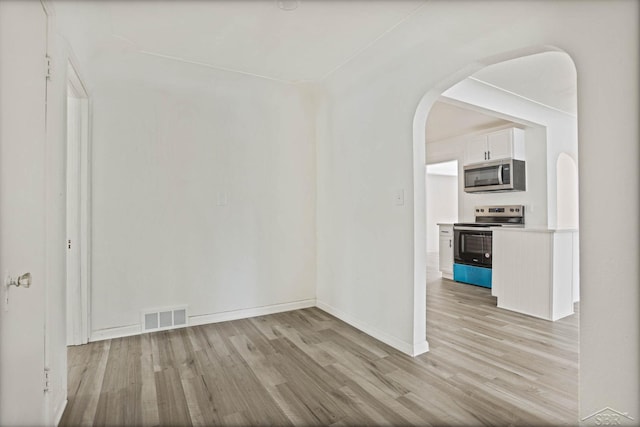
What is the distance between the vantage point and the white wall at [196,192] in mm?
3068

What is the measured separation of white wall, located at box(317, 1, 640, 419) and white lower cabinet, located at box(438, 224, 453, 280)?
271 cm

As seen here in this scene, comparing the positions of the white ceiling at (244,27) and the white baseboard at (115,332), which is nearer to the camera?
the white ceiling at (244,27)

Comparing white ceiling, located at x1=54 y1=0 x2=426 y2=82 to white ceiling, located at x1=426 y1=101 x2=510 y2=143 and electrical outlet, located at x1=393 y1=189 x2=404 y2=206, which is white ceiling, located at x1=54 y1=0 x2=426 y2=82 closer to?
electrical outlet, located at x1=393 y1=189 x2=404 y2=206

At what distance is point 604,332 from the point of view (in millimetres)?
1586

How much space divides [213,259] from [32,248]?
2017 mm

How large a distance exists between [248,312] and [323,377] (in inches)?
61.4

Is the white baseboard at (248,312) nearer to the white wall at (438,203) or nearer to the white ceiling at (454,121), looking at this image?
the white ceiling at (454,121)

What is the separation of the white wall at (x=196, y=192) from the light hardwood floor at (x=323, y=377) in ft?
1.43

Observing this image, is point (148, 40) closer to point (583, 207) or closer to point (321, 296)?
point (321, 296)

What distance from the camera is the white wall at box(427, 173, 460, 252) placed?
10.3 m

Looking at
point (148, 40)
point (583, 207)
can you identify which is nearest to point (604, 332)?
point (583, 207)

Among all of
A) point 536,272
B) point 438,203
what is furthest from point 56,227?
point 438,203

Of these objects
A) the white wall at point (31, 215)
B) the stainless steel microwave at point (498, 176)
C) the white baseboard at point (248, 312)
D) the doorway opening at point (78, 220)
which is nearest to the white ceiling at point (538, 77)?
the stainless steel microwave at point (498, 176)

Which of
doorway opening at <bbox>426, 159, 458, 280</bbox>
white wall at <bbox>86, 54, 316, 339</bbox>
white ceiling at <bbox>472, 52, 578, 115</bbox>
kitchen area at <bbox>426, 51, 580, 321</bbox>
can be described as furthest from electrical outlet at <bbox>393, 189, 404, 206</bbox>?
doorway opening at <bbox>426, 159, 458, 280</bbox>
